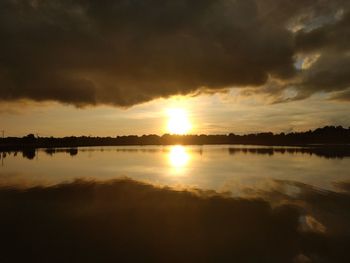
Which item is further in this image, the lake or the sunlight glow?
the sunlight glow

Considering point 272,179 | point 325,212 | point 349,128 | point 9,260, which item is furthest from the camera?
point 349,128

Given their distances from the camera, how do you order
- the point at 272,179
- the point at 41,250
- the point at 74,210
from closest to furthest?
the point at 41,250
the point at 74,210
the point at 272,179

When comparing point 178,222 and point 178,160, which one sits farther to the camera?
point 178,160

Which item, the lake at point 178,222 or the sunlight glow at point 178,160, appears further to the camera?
the sunlight glow at point 178,160

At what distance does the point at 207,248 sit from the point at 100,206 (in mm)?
10331

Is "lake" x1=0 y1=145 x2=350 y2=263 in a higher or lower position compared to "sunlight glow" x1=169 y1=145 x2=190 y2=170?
lower

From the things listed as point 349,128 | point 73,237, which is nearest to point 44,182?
point 73,237

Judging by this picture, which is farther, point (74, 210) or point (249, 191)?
point (249, 191)

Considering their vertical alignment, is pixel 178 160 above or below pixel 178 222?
above

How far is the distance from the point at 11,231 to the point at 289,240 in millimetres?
13756

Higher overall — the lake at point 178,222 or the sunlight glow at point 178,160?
the sunlight glow at point 178,160

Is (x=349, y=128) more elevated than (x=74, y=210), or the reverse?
(x=349, y=128)

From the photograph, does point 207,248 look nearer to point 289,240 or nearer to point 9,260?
point 289,240

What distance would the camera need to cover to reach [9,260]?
11.9 meters
